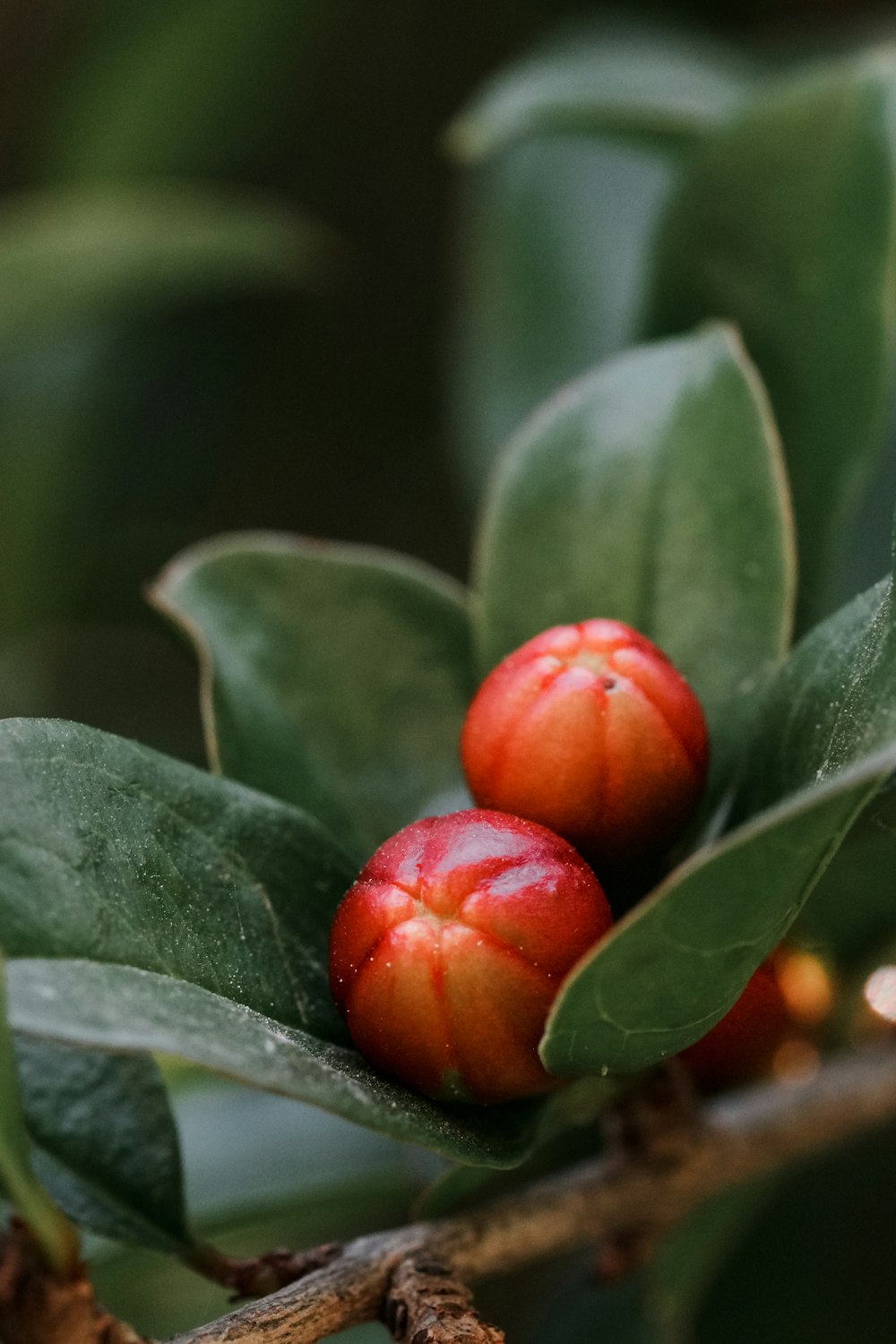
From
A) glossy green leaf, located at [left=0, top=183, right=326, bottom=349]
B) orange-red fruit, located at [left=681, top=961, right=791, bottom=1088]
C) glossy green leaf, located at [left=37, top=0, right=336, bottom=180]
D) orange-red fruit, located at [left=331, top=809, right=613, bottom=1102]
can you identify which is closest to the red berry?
orange-red fruit, located at [left=681, top=961, right=791, bottom=1088]

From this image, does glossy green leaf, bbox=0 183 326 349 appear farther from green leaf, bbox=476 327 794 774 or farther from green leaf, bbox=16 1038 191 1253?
green leaf, bbox=16 1038 191 1253

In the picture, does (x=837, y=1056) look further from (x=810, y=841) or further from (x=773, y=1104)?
→ (x=810, y=841)

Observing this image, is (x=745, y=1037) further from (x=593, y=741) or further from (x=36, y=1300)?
(x=36, y=1300)

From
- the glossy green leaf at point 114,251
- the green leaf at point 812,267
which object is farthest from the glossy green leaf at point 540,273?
the green leaf at point 812,267

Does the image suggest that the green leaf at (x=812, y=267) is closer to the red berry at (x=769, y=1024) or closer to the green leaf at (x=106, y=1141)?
the red berry at (x=769, y=1024)

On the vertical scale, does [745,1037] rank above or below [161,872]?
below

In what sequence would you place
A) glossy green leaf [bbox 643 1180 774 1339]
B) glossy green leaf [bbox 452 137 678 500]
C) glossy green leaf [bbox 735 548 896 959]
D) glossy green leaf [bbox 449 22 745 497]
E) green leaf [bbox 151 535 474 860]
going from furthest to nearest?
1. glossy green leaf [bbox 452 137 678 500]
2. glossy green leaf [bbox 449 22 745 497]
3. glossy green leaf [bbox 643 1180 774 1339]
4. green leaf [bbox 151 535 474 860]
5. glossy green leaf [bbox 735 548 896 959]

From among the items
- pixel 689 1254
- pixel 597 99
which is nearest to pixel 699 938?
pixel 689 1254
